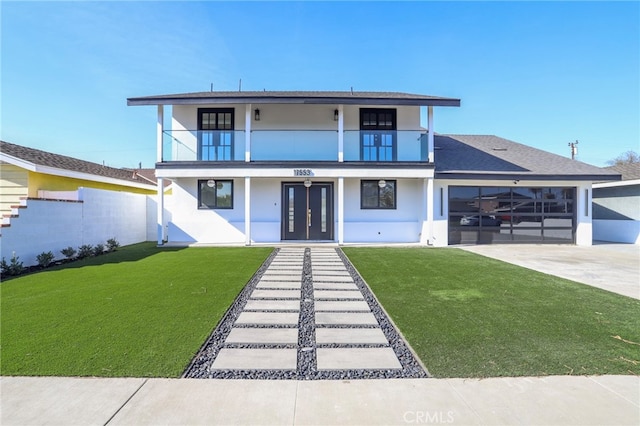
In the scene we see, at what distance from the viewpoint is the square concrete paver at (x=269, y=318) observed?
4246 millimetres

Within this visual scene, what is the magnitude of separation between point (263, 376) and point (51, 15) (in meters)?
13.1

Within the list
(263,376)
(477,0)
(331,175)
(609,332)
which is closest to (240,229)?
(331,175)

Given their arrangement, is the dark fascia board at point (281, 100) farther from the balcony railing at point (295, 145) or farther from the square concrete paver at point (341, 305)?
the square concrete paver at point (341, 305)

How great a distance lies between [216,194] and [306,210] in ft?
12.8

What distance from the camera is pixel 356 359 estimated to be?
3.18 meters

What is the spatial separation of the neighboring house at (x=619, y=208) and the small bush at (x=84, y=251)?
71.4 ft

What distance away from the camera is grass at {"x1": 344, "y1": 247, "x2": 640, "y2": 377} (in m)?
3.03

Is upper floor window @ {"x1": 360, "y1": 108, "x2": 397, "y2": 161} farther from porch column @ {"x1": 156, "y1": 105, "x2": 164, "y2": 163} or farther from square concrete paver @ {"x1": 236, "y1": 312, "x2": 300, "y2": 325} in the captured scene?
square concrete paver @ {"x1": 236, "y1": 312, "x2": 300, "y2": 325}

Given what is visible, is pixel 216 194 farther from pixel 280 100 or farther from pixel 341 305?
pixel 341 305

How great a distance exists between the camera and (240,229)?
1269 centimetres

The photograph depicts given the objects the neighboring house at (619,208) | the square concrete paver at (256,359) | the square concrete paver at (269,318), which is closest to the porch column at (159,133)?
the square concrete paver at (269,318)

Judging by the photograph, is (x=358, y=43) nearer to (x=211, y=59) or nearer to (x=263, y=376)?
(x=211, y=59)

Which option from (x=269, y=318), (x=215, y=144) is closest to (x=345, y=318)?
(x=269, y=318)

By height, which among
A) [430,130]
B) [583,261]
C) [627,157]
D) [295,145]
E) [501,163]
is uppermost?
[627,157]
